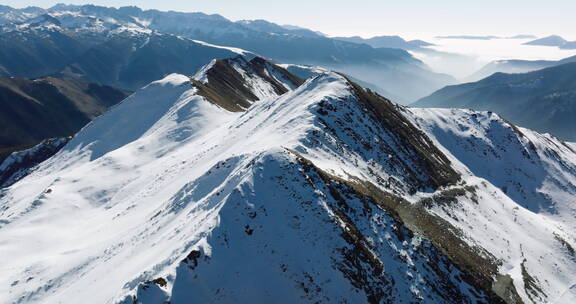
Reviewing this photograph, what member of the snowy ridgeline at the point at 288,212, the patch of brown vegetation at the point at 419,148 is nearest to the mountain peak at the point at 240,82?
the snowy ridgeline at the point at 288,212

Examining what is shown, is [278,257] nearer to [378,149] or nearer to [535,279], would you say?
[378,149]

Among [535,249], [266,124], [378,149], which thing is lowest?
[535,249]

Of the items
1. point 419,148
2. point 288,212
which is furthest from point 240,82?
point 288,212

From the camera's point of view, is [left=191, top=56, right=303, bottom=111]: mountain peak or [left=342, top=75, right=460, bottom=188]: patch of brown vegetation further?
[left=191, top=56, right=303, bottom=111]: mountain peak

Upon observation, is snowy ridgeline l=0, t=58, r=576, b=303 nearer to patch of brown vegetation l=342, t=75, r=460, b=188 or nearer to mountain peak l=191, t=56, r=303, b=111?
patch of brown vegetation l=342, t=75, r=460, b=188

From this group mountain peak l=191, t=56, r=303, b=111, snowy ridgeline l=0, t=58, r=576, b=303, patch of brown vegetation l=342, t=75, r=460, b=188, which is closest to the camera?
snowy ridgeline l=0, t=58, r=576, b=303

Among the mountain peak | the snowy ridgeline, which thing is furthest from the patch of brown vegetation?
the mountain peak

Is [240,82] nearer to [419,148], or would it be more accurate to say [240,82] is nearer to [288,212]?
[419,148]

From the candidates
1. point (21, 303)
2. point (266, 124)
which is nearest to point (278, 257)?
point (21, 303)
